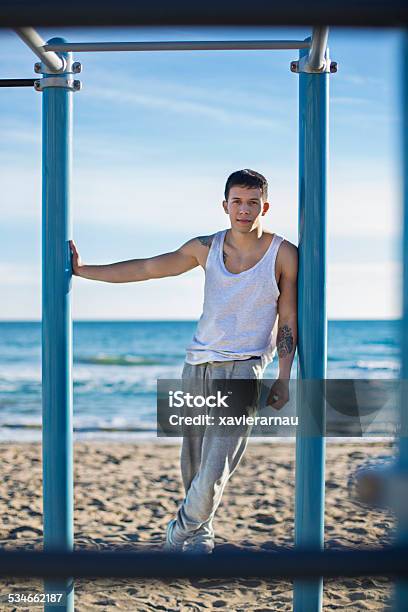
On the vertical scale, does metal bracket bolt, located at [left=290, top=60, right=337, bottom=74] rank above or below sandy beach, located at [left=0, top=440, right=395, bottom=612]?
above

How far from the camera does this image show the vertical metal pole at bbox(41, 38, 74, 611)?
275 cm

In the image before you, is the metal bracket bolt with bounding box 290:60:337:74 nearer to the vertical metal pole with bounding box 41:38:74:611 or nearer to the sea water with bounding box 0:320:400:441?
the vertical metal pole with bounding box 41:38:74:611

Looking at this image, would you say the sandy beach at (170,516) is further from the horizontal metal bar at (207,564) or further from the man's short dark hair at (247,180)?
the man's short dark hair at (247,180)

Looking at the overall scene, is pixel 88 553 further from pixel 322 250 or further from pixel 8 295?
pixel 8 295

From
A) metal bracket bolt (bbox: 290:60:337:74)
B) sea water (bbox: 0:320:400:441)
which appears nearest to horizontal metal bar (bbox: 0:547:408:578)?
metal bracket bolt (bbox: 290:60:337:74)

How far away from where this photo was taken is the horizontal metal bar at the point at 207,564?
0.54 m

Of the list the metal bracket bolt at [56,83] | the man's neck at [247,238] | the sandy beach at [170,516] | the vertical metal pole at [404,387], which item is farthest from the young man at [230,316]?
the vertical metal pole at [404,387]

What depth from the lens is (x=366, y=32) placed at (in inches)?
22.3

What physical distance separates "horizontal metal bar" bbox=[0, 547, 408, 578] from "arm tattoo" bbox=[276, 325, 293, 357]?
2165 mm

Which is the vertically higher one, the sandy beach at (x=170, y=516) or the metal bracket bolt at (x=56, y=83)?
the metal bracket bolt at (x=56, y=83)

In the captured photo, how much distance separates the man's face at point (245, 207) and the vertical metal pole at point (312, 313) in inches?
7.0

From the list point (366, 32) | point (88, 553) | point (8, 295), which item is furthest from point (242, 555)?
point (8, 295)

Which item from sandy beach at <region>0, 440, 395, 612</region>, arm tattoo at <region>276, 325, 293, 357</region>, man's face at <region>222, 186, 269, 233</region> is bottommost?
sandy beach at <region>0, 440, 395, 612</region>

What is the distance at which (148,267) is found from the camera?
2867 mm
